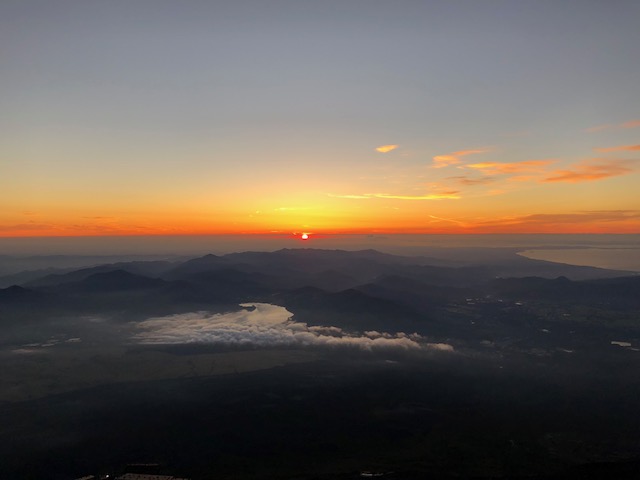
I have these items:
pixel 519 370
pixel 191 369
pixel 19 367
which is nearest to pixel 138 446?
pixel 191 369

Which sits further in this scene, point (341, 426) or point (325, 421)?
point (325, 421)

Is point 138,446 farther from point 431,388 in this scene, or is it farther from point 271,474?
point 431,388

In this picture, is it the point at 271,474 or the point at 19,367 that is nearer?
the point at 271,474

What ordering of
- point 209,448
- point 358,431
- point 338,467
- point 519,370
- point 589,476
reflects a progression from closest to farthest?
point 589,476, point 338,467, point 209,448, point 358,431, point 519,370

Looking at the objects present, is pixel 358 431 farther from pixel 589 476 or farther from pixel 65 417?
pixel 65 417

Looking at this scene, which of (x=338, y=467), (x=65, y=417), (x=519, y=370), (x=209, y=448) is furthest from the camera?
(x=519, y=370)

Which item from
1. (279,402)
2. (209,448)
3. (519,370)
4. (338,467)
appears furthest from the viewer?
(519,370)

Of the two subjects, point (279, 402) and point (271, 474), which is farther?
point (279, 402)

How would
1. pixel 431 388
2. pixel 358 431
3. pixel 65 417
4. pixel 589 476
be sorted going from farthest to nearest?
pixel 431 388 → pixel 65 417 → pixel 358 431 → pixel 589 476

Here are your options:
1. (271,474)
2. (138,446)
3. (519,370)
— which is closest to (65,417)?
(138,446)
